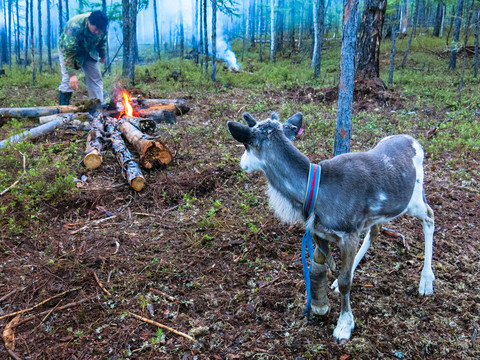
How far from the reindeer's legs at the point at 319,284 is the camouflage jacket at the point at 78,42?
10.1 meters

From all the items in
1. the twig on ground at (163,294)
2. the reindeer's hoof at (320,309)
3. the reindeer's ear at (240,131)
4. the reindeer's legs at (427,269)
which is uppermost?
the reindeer's ear at (240,131)

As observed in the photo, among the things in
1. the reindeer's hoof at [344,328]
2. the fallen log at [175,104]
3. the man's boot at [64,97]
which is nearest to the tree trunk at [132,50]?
the man's boot at [64,97]

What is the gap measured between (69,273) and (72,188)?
7.80 ft

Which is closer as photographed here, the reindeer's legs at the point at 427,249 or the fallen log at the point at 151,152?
the reindeer's legs at the point at 427,249

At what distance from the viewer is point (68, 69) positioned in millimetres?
10586

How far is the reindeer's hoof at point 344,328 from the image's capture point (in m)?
3.38

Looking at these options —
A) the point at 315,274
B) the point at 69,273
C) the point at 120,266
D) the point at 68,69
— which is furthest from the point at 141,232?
the point at 68,69

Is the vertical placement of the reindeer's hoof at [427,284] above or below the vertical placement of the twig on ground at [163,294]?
above

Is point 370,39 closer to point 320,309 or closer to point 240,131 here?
point 240,131

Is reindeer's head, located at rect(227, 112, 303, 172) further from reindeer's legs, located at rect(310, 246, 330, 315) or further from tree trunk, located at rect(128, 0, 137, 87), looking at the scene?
tree trunk, located at rect(128, 0, 137, 87)

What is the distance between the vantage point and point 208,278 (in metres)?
4.31

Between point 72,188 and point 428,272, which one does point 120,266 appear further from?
point 428,272

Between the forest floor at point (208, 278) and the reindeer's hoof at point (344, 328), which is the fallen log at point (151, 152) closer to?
the forest floor at point (208, 278)

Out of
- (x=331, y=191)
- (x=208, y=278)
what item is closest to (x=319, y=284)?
(x=331, y=191)
